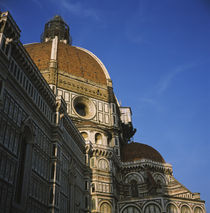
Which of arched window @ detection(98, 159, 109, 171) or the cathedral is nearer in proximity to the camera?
the cathedral

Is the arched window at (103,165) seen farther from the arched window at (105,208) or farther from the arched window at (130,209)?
the arched window at (130,209)

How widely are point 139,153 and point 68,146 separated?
63.4 feet

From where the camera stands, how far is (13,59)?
20609 millimetres

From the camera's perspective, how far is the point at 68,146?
29047 millimetres

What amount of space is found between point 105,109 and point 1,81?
30573mm

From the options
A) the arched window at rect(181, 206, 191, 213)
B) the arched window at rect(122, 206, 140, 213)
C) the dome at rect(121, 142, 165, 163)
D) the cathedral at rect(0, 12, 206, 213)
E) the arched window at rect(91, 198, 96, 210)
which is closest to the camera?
the cathedral at rect(0, 12, 206, 213)

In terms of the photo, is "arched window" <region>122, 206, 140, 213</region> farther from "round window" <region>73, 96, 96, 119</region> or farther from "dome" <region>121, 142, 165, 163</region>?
"round window" <region>73, 96, 96, 119</region>

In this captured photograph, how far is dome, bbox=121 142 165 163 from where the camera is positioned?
44.7 meters

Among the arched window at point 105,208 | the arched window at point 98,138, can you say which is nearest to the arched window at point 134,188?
the arched window at point 105,208

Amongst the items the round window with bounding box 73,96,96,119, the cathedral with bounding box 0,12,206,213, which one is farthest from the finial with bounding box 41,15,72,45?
the round window with bounding box 73,96,96,119

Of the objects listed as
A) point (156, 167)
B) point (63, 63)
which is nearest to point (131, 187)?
point (156, 167)

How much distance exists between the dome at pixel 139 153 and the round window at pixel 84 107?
8731 mm

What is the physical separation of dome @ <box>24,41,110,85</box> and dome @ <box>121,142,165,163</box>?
518 inches

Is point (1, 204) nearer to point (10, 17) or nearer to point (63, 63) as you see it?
point (10, 17)
